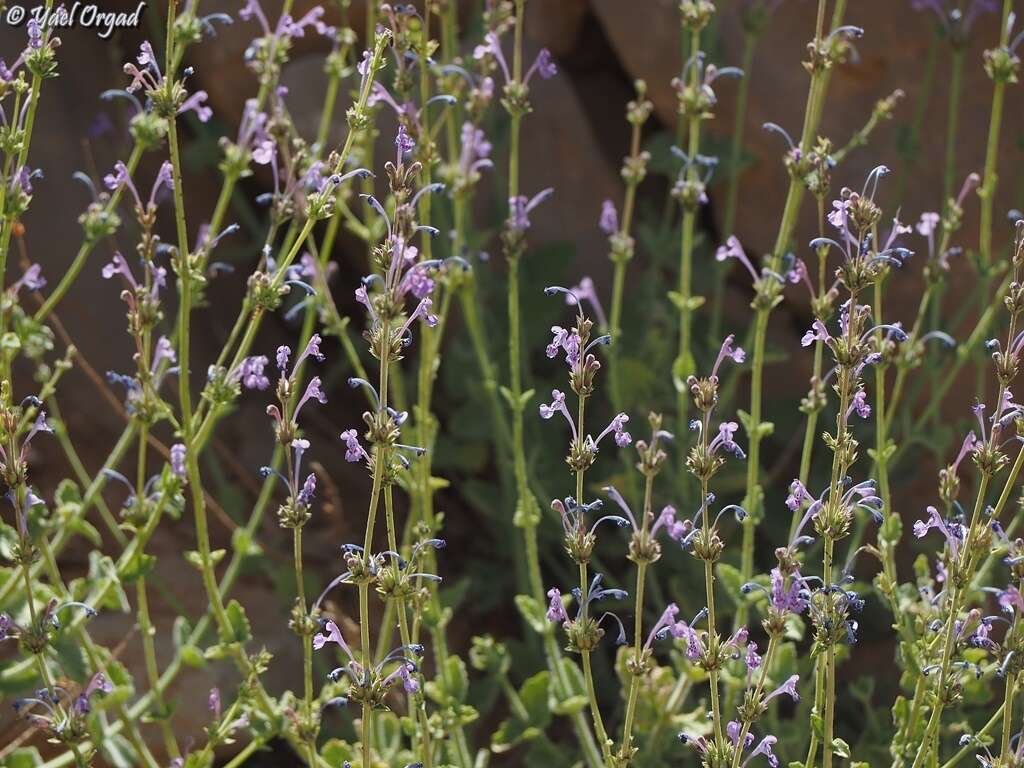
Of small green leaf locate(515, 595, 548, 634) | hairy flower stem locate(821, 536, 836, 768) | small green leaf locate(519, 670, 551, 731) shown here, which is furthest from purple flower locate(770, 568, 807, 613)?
small green leaf locate(519, 670, 551, 731)

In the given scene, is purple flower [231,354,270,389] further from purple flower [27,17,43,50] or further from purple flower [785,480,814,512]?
purple flower [785,480,814,512]

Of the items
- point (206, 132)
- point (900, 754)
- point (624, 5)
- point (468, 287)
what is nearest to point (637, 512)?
point (468, 287)

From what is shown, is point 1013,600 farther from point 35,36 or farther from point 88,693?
point 35,36

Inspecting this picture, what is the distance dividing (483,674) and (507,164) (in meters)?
1.80

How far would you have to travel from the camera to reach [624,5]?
16.1 ft

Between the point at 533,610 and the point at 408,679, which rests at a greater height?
the point at 408,679

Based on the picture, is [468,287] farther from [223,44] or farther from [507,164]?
[223,44]

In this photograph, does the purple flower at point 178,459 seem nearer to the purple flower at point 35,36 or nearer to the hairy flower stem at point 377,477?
the hairy flower stem at point 377,477

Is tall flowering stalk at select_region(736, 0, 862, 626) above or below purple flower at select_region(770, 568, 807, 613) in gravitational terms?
above

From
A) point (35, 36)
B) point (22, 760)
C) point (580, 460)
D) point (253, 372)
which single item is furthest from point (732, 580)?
point (35, 36)

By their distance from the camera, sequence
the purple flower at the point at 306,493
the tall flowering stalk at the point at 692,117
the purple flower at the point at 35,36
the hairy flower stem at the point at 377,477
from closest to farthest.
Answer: the hairy flower stem at the point at 377,477, the purple flower at the point at 306,493, the purple flower at the point at 35,36, the tall flowering stalk at the point at 692,117

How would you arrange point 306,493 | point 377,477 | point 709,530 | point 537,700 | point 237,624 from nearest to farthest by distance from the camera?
point 377,477
point 709,530
point 306,493
point 237,624
point 537,700

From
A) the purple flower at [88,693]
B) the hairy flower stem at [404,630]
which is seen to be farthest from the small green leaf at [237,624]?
the hairy flower stem at [404,630]

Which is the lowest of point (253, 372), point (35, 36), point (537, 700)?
point (537, 700)
